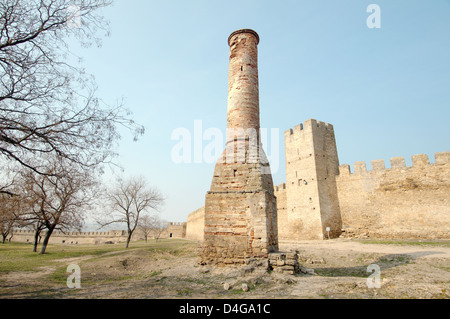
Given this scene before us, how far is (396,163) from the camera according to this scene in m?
18.0

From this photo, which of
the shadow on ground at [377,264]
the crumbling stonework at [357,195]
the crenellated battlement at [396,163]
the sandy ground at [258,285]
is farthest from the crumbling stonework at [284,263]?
the crenellated battlement at [396,163]

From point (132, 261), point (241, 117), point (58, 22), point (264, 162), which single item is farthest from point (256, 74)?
point (132, 261)

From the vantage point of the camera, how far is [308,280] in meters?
5.56

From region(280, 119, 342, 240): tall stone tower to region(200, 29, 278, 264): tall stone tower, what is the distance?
13.4 m

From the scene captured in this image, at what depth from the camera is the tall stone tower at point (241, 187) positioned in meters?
7.02

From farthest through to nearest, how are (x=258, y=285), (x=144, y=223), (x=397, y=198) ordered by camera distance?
(x=144, y=223)
(x=397, y=198)
(x=258, y=285)

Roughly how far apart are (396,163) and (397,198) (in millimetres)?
2705

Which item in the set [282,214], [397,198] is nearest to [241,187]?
[397,198]

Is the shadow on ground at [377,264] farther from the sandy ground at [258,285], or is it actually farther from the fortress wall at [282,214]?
the fortress wall at [282,214]

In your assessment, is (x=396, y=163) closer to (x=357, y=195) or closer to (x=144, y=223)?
(x=357, y=195)

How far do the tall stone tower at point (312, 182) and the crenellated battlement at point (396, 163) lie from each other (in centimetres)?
110

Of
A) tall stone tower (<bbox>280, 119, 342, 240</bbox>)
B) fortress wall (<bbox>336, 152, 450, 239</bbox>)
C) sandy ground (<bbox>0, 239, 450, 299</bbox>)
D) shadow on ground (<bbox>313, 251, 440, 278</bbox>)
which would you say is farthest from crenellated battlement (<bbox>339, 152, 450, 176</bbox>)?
sandy ground (<bbox>0, 239, 450, 299</bbox>)

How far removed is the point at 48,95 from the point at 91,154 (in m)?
1.70
